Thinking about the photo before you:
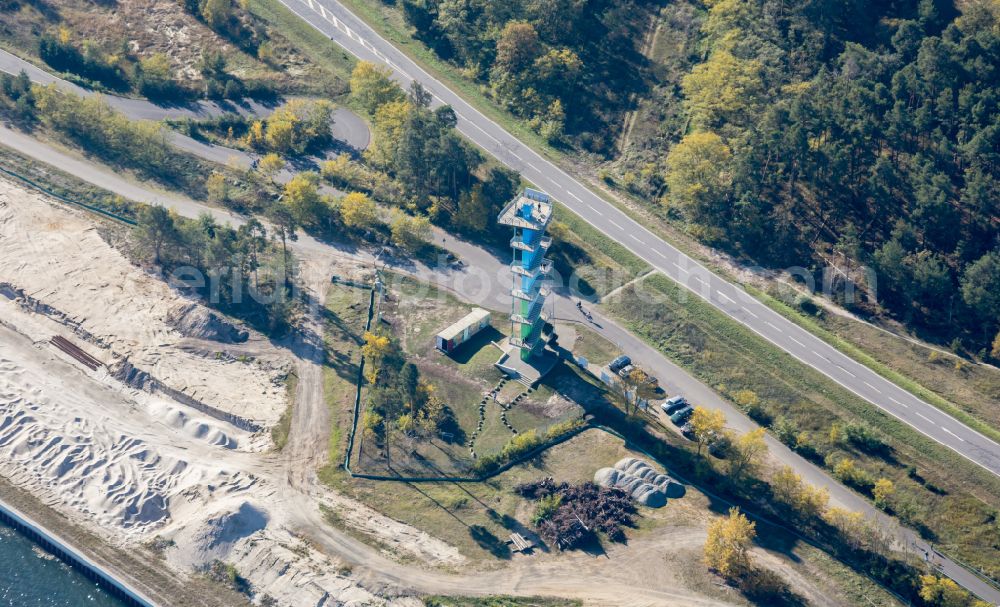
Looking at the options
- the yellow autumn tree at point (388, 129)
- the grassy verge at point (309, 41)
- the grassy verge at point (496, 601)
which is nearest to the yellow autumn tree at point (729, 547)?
the grassy verge at point (496, 601)

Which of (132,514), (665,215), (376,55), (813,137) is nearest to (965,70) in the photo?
(813,137)

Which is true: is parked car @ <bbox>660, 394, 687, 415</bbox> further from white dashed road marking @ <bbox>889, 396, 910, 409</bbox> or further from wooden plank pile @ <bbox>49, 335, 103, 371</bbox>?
wooden plank pile @ <bbox>49, 335, 103, 371</bbox>

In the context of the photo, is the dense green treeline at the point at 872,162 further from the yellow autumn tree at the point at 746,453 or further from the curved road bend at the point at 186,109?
the curved road bend at the point at 186,109

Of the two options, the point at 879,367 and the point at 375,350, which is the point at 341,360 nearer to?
the point at 375,350

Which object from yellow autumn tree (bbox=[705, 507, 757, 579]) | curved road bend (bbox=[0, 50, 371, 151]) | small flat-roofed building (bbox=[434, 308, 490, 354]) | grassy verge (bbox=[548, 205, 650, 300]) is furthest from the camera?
curved road bend (bbox=[0, 50, 371, 151])

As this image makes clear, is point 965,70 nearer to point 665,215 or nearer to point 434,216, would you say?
point 665,215

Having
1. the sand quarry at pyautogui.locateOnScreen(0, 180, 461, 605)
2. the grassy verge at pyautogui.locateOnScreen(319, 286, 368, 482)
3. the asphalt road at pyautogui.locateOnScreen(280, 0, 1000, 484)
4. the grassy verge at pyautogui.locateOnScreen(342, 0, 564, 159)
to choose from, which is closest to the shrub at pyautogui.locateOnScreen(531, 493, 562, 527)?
the sand quarry at pyautogui.locateOnScreen(0, 180, 461, 605)

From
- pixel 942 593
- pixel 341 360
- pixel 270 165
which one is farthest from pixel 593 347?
pixel 270 165
